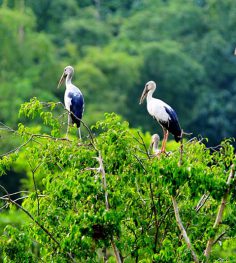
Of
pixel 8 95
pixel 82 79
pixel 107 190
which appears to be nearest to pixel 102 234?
pixel 107 190

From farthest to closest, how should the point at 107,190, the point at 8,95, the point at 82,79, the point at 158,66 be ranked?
the point at 158,66
the point at 82,79
the point at 8,95
the point at 107,190

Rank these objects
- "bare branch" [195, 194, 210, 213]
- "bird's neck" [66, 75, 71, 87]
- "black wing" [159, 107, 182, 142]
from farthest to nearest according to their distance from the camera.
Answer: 1. "bird's neck" [66, 75, 71, 87]
2. "black wing" [159, 107, 182, 142]
3. "bare branch" [195, 194, 210, 213]

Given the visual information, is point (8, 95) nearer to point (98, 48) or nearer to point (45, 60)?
point (45, 60)

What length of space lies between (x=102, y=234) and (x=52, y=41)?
53647 millimetres

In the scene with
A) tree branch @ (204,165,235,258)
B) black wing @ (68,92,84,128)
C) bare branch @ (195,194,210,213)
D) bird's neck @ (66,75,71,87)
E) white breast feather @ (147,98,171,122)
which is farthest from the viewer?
bird's neck @ (66,75,71,87)

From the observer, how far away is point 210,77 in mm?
63906

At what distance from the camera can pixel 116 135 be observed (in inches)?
449

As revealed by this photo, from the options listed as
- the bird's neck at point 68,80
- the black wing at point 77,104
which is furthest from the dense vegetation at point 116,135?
the bird's neck at point 68,80

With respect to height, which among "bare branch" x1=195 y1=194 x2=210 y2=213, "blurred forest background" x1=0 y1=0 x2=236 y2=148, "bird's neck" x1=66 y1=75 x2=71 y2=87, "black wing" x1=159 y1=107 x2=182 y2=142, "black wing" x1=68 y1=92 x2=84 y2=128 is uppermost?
"bare branch" x1=195 y1=194 x2=210 y2=213

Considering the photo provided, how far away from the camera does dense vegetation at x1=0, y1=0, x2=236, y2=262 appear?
11.2 meters

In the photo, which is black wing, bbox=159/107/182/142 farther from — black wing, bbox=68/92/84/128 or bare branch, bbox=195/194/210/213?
bare branch, bbox=195/194/210/213

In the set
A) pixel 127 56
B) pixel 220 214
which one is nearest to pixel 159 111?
pixel 220 214

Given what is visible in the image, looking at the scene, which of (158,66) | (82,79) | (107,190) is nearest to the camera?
(107,190)

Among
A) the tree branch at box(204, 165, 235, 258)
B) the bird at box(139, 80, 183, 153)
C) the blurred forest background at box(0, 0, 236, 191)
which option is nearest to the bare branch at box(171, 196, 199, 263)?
the tree branch at box(204, 165, 235, 258)
